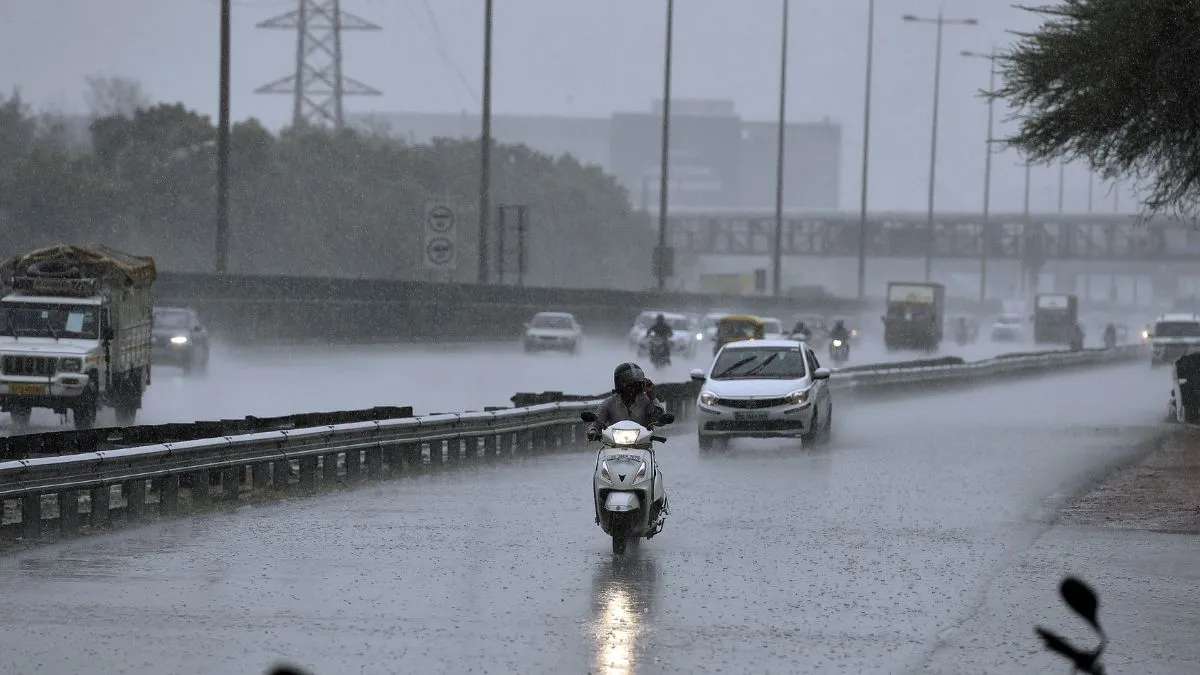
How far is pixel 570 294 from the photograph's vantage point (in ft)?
252

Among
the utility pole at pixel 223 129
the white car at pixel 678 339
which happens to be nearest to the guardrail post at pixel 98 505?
the utility pole at pixel 223 129

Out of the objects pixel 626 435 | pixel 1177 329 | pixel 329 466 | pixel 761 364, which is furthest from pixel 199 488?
pixel 1177 329

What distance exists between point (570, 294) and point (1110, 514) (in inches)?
2283

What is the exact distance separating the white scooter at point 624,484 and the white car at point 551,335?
49.1 m

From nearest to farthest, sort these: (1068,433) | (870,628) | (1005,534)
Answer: (870,628)
(1005,534)
(1068,433)

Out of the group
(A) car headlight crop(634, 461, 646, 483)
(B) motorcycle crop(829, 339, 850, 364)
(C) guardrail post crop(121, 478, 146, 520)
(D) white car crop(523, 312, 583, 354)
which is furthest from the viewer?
(B) motorcycle crop(829, 339, 850, 364)

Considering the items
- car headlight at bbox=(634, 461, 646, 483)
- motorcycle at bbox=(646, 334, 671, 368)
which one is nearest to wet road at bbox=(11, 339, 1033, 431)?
motorcycle at bbox=(646, 334, 671, 368)

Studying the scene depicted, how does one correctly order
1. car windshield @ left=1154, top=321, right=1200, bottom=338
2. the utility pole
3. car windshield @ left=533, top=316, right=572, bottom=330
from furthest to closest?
car windshield @ left=1154, top=321, right=1200, bottom=338 < car windshield @ left=533, top=316, right=572, bottom=330 < the utility pole

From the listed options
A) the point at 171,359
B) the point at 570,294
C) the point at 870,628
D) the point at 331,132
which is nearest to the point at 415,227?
the point at 331,132

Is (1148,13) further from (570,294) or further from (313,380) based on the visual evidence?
(570,294)

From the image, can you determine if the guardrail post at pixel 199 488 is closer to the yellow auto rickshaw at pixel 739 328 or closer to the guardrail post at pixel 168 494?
the guardrail post at pixel 168 494

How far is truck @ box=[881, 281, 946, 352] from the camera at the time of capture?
90062 mm

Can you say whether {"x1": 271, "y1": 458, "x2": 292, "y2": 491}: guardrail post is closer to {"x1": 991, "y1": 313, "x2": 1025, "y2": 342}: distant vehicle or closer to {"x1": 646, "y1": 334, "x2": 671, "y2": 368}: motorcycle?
{"x1": 646, "y1": 334, "x2": 671, "y2": 368}: motorcycle

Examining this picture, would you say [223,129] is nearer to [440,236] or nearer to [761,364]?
[440,236]
